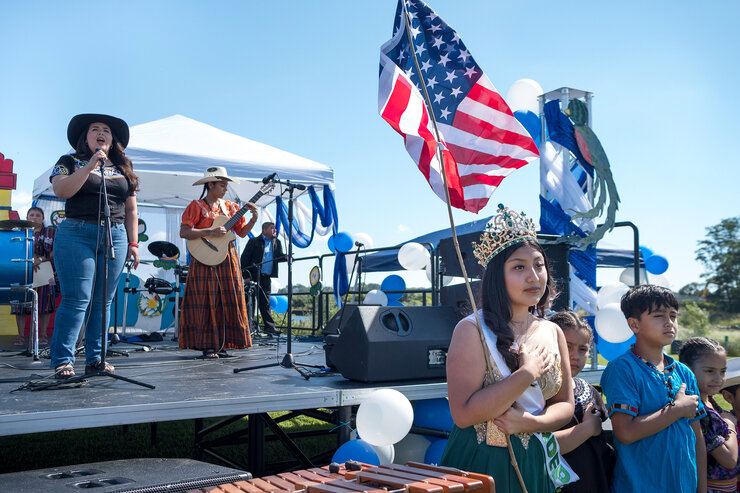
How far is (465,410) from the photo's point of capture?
1787 mm

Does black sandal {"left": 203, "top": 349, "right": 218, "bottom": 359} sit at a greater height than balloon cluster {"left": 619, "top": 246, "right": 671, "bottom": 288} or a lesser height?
lesser

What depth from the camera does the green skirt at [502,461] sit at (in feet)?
6.08

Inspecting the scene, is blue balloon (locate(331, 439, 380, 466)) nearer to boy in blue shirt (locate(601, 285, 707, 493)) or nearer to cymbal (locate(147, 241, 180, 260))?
boy in blue shirt (locate(601, 285, 707, 493))

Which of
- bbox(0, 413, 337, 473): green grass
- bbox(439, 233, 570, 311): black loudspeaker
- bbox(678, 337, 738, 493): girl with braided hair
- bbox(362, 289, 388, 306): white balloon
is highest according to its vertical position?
bbox(439, 233, 570, 311): black loudspeaker

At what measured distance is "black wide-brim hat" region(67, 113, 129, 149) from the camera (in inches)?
144

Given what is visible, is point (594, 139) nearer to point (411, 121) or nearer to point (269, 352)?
point (411, 121)

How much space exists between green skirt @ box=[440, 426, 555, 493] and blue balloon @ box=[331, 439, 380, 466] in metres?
1.13

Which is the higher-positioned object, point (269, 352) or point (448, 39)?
point (448, 39)

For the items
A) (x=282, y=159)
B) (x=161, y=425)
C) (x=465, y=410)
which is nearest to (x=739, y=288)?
(x=282, y=159)

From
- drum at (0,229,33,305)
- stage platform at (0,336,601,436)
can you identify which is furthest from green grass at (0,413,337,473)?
drum at (0,229,33,305)

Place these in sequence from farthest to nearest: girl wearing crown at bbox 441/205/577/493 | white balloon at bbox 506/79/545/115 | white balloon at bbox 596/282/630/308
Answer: white balloon at bbox 506/79/545/115 < white balloon at bbox 596/282/630/308 < girl wearing crown at bbox 441/205/577/493

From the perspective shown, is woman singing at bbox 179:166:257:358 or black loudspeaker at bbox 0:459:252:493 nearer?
black loudspeaker at bbox 0:459:252:493

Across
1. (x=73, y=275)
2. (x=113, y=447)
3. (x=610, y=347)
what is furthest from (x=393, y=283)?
(x=73, y=275)

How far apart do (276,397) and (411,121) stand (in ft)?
5.16
